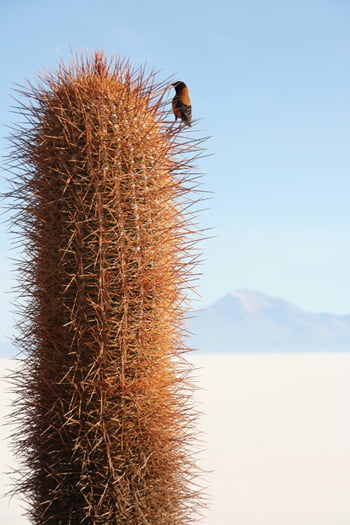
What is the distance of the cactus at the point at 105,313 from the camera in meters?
3.71

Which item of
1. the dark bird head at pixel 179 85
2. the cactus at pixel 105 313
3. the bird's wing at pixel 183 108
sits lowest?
the cactus at pixel 105 313

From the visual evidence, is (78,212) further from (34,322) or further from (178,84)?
(178,84)

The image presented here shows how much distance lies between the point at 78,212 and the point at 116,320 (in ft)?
2.21

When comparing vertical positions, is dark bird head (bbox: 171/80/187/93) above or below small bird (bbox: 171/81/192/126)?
above

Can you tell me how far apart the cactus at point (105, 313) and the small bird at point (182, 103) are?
151 mm

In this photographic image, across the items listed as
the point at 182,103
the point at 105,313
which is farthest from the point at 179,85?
the point at 105,313

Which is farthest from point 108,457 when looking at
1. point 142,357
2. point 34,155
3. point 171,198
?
point 34,155

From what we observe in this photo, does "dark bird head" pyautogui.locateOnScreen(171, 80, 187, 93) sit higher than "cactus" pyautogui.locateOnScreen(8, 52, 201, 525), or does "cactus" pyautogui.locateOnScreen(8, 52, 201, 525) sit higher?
"dark bird head" pyautogui.locateOnScreen(171, 80, 187, 93)

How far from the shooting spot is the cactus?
371cm

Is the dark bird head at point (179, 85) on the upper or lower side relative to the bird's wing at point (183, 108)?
upper

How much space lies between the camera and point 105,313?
12.0 ft

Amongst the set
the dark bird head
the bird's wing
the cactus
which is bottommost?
the cactus

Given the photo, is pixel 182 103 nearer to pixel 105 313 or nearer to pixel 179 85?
pixel 179 85

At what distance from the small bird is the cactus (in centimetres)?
15
